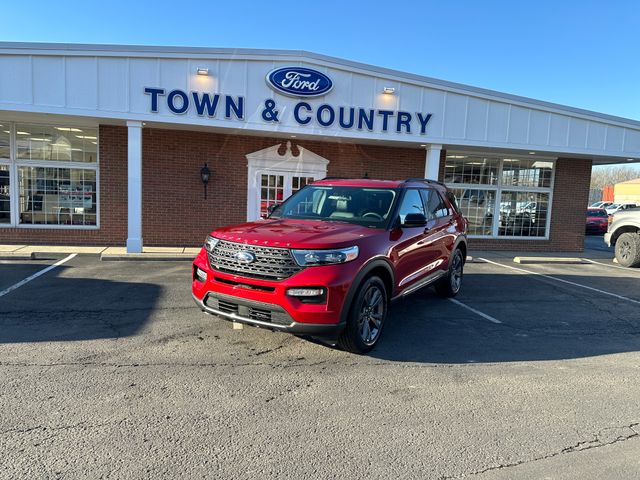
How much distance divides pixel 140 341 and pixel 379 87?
8977 mm

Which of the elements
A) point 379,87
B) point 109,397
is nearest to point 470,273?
point 379,87

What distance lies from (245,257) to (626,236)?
12257 millimetres

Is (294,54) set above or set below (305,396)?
above

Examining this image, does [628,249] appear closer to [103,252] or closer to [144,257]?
[144,257]

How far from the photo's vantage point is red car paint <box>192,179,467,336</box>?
4.32 metres

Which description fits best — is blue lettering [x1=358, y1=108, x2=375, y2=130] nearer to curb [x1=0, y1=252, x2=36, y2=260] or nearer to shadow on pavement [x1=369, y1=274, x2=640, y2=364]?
shadow on pavement [x1=369, y1=274, x2=640, y2=364]

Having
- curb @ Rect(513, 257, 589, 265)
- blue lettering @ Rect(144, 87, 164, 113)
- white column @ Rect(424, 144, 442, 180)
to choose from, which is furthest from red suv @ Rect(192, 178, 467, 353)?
curb @ Rect(513, 257, 589, 265)

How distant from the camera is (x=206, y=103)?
35.0 feet

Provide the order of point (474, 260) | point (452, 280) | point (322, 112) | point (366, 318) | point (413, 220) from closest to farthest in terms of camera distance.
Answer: point (366, 318) → point (413, 220) → point (452, 280) → point (322, 112) → point (474, 260)

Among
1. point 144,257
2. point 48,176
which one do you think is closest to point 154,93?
point 144,257

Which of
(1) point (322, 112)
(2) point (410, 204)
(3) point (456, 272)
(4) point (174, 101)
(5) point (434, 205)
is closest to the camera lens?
(2) point (410, 204)

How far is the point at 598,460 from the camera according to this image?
3098 mm

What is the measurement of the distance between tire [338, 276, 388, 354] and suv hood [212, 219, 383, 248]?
52cm

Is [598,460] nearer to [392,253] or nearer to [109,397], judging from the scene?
[392,253]
